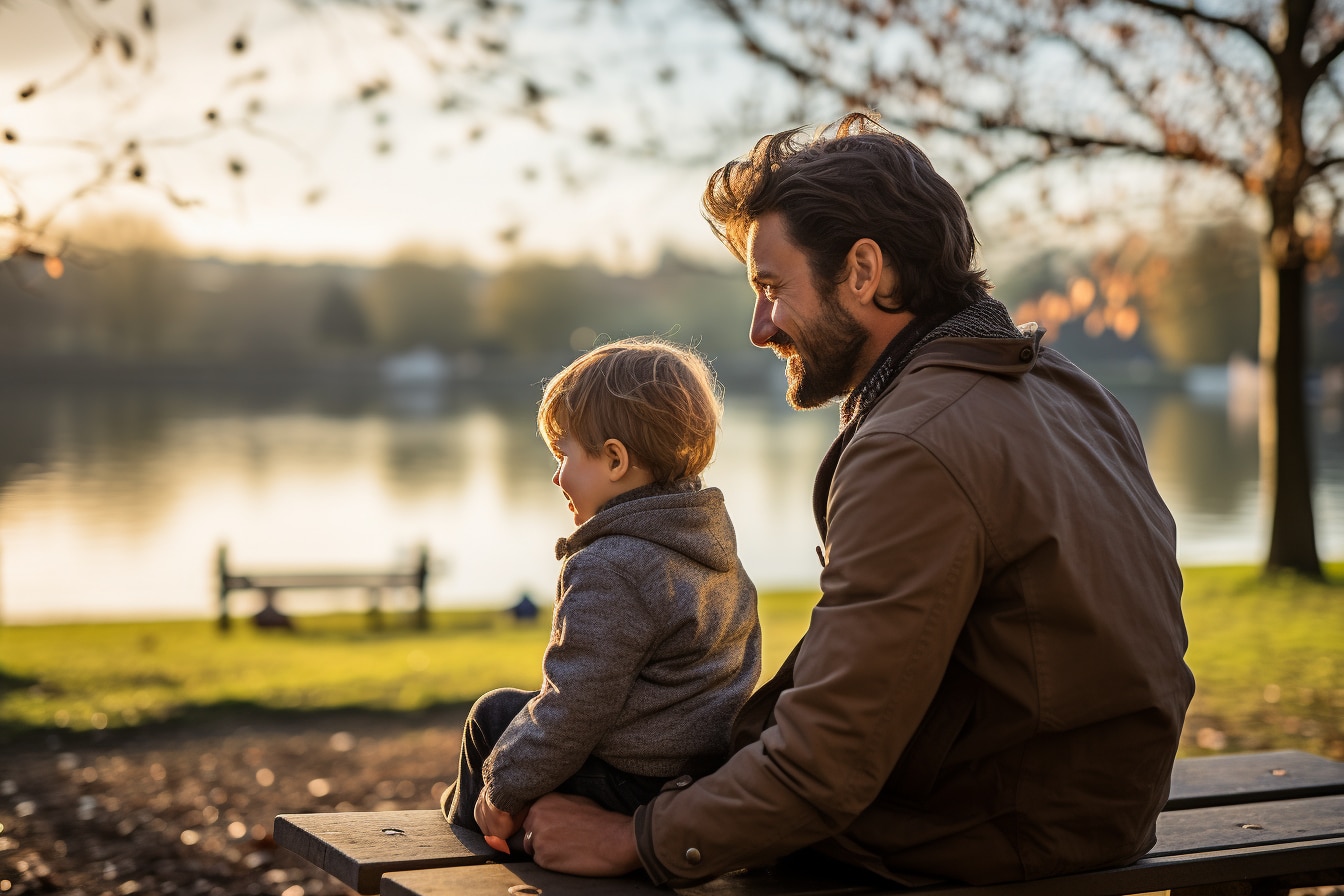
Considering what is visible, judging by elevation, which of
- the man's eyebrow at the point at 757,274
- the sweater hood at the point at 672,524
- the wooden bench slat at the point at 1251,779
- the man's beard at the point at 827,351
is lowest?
the wooden bench slat at the point at 1251,779

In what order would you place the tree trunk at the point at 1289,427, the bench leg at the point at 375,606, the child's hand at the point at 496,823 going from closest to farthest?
the child's hand at the point at 496,823 < the tree trunk at the point at 1289,427 < the bench leg at the point at 375,606

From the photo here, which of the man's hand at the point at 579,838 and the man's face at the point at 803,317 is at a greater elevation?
the man's face at the point at 803,317

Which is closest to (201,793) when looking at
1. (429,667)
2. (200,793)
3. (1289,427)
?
(200,793)

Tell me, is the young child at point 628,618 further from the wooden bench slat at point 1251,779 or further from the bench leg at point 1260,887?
the wooden bench slat at point 1251,779

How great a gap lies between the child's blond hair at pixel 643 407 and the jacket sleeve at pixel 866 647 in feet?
1.59

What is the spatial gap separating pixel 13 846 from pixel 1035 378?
4.51 m

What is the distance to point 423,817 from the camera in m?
2.64

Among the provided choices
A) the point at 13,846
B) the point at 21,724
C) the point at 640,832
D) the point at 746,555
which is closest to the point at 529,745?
the point at 640,832

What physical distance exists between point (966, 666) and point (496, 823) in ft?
2.94

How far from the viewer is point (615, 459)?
2480mm

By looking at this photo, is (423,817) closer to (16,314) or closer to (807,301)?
(807,301)

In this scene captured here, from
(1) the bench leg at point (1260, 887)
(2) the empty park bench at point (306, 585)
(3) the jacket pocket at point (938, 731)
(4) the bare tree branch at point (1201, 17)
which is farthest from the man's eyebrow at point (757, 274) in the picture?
(2) the empty park bench at point (306, 585)

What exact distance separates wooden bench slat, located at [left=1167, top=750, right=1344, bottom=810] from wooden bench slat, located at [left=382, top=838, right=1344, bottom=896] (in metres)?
0.51

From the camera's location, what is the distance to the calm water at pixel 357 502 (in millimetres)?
22453
